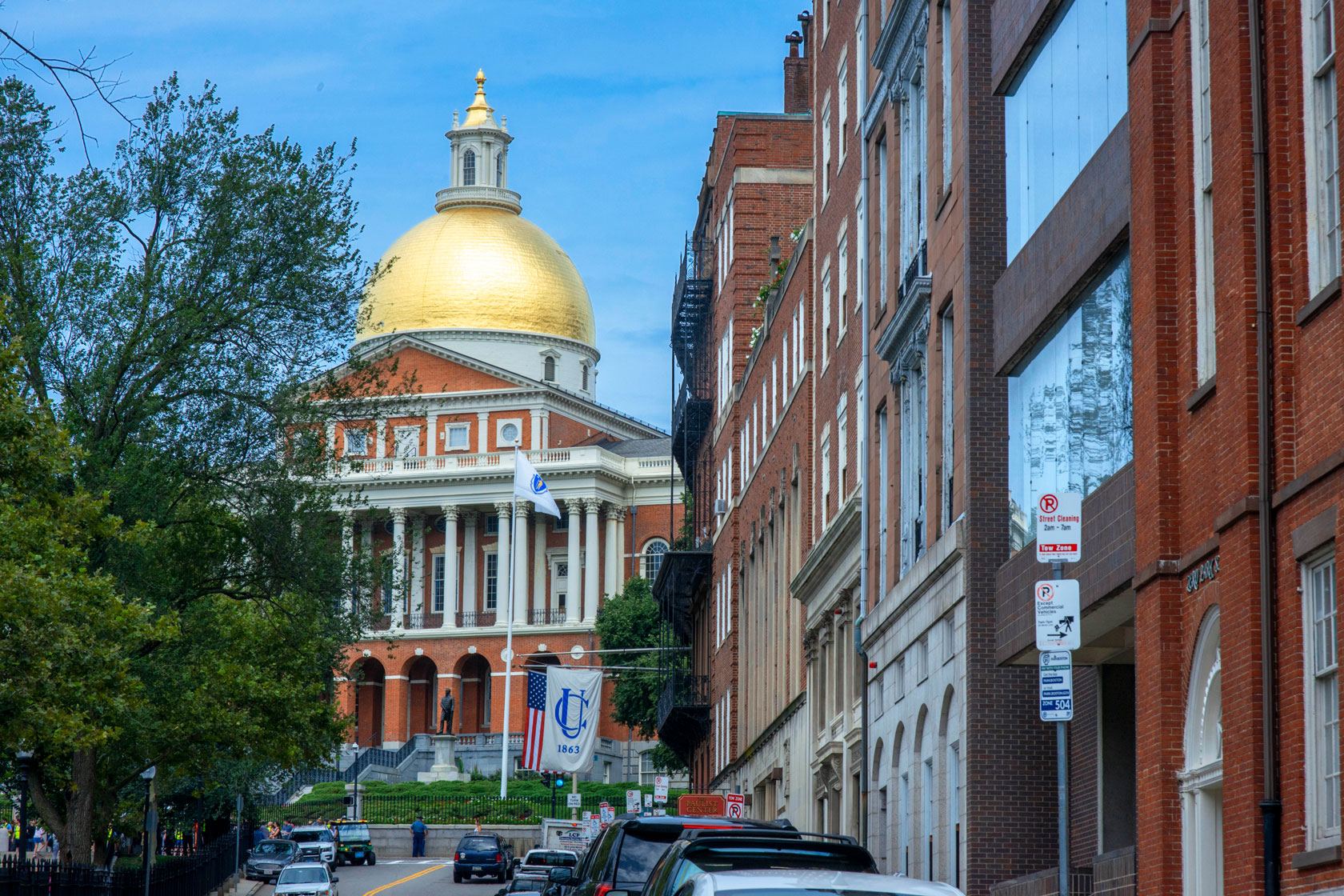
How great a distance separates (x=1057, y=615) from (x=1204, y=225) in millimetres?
4640

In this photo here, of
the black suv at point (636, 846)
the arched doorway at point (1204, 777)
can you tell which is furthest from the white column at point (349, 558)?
the arched doorway at point (1204, 777)

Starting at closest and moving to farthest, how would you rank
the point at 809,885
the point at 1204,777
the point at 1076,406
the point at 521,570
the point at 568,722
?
the point at 809,885 < the point at 1204,777 < the point at 1076,406 < the point at 568,722 < the point at 521,570

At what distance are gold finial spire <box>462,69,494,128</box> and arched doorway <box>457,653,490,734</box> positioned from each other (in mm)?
36351

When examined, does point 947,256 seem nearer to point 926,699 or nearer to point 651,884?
point 926,699

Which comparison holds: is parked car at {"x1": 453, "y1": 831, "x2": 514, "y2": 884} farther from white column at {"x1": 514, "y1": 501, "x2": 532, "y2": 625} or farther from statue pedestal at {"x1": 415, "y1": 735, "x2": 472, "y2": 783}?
white column at {"x1": 514, "y1": 501, "x2": 532, "y2": 625}

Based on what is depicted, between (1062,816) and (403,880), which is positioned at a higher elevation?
(1062,816)

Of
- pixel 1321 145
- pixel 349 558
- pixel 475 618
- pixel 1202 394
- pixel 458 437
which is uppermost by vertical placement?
pixel 458 437

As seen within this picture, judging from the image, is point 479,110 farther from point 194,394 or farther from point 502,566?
point 194,394

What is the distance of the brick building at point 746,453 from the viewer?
4597 centimetres

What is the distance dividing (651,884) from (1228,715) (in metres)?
4.52

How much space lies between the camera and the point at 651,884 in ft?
47.0

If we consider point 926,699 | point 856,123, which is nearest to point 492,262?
point 856,123

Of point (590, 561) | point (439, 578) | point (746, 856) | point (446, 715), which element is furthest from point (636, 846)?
point (439, 578)

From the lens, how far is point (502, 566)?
11306 cm
